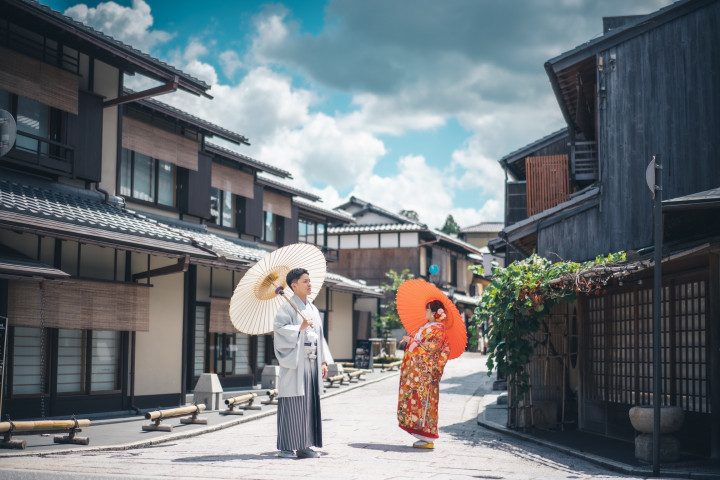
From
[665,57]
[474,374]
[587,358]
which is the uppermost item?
[665,57]

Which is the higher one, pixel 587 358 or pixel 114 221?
pixel 114 221

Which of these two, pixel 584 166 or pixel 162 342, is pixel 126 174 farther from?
pixel 584 166

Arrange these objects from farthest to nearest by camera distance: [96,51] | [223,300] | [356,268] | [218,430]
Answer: [356,268]
[223,300]
[96,51]
[218,430]

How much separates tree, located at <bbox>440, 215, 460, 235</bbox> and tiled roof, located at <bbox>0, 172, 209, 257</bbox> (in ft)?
197

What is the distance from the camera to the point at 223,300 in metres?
19.5

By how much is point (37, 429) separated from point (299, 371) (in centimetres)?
386

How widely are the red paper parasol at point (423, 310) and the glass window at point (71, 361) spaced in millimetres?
6993

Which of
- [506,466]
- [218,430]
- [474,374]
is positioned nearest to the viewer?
[506,466]

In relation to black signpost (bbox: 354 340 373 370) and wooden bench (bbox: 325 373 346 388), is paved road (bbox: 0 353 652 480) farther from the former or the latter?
black signpost (bbox: 354 340 373 370)

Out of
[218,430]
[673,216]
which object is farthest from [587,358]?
[218,430]

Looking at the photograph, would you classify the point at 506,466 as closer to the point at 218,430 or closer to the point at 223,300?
the point at 218,430

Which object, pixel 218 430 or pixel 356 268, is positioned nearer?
pixel 218 430

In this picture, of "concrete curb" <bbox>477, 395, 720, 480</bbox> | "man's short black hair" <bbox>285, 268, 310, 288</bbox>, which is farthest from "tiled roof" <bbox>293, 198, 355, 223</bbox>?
"man's short black hair" <bbox>285, 268, 310, 288</bbox>

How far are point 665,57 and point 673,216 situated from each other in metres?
4.83
